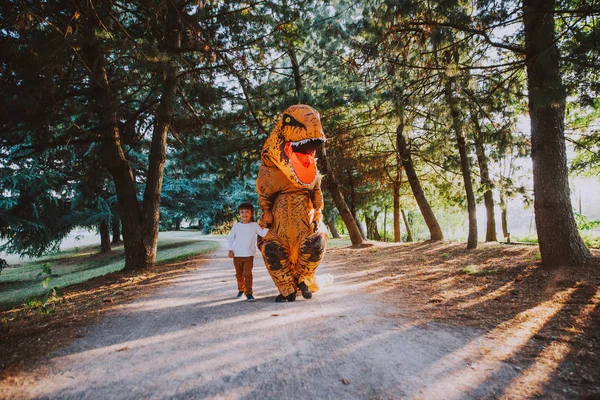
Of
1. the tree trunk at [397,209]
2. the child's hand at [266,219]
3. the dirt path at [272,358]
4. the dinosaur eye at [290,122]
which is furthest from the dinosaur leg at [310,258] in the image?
the tree trunk at [397,209]

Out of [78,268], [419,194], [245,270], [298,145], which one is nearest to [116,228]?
[78,268]

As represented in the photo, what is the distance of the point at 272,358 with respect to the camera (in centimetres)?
278

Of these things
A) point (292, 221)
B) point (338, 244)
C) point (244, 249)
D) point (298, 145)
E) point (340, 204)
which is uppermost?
point (298, 145)

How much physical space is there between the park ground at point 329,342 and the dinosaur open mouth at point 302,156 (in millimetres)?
1761

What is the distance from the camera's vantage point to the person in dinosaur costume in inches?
173

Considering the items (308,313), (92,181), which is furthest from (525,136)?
(92,181)

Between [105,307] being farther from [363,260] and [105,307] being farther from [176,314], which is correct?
[363,260]

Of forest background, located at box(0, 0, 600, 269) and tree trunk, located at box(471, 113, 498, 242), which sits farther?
tree trunk, located at box(471, 113, 498, 242)

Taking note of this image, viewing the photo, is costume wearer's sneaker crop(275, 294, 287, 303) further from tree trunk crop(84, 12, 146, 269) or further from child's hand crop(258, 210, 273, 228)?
tree trunk crop(84, 12, 146, 269)

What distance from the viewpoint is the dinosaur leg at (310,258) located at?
177 inches

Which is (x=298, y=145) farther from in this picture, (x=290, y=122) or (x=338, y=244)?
(x=338, y=244)

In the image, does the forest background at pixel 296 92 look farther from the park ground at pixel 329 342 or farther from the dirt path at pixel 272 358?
the dirt path at pixel 272 358

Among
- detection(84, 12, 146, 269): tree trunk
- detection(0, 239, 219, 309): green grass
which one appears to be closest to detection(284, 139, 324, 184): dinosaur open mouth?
detection(84, 12, 146, 269): tree trunk

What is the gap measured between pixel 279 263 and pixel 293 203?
2.80 feet
